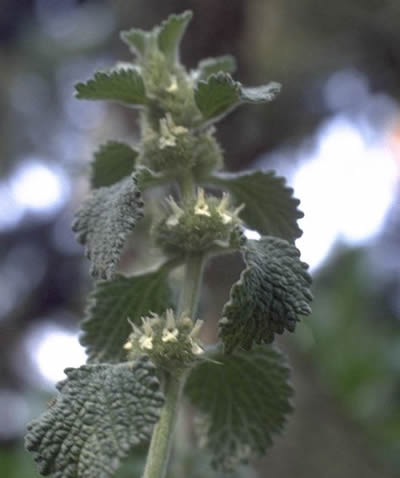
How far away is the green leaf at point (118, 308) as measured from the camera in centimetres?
74

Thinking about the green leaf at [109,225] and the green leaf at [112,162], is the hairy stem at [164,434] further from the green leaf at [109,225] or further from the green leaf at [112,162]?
the green leaf at [112,162]

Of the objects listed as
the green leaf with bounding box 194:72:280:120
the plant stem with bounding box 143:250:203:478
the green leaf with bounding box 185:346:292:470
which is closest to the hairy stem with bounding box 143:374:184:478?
the plant stem with bounding box 143:250:203:478

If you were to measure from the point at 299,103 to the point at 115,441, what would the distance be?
2300 millimetres

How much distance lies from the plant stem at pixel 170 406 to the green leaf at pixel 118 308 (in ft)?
0.17

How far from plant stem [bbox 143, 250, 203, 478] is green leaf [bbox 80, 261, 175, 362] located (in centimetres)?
5

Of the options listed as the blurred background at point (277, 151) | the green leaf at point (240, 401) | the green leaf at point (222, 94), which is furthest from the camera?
the blurred background at point (277, 151)

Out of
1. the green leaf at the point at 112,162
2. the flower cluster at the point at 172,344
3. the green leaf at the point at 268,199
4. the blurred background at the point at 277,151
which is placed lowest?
the flower cluster at the point at 172,344

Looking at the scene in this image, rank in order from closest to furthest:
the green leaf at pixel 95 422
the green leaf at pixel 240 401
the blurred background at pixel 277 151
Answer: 1. the green leaf at pixel 95 422
2. the green leaf at pixel 240 401
3. the blurred background at pixel 277 151


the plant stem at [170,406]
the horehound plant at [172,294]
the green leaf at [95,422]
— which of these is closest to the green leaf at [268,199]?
the horehound plant at [172,294]

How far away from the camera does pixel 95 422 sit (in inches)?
22.1

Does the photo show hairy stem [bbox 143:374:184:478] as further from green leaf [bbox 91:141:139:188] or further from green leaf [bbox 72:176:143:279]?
green leaf [bbox 91:141:139:188]

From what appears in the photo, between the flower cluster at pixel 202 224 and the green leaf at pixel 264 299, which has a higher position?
the flower cluster at pixel 202 224

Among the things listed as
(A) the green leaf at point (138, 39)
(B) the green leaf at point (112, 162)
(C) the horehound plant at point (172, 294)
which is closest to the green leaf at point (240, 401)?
(C) the horehound plant at point (172, 294)

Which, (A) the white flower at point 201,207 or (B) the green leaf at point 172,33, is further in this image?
(B) the green leaf at point 172,33
